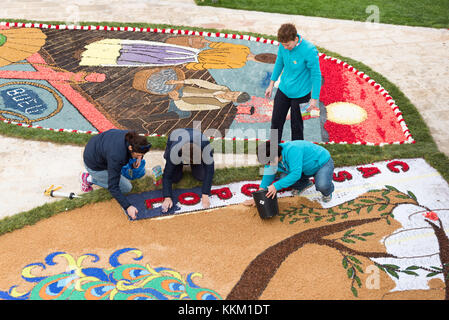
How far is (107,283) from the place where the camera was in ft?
14.0

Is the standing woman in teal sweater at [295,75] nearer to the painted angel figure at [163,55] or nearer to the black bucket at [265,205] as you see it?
the black bucket at [265,205]

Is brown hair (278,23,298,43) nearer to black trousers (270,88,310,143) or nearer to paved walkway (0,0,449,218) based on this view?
black trousers (270,88,310,143)

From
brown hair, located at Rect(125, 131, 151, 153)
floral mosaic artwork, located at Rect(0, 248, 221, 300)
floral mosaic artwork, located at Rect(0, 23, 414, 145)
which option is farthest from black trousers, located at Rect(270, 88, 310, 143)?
floral mosaic artwork, located at Rect(0, 248, 221, 300)

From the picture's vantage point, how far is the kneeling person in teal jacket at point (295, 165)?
186 inches

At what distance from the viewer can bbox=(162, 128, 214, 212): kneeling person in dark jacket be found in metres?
4.93

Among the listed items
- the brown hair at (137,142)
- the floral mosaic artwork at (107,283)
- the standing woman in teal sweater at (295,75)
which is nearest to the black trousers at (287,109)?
the standing woman in teal sweater at (295,75)

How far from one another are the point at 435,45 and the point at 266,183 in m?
6.25

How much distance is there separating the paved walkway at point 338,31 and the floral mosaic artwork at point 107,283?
16.0ft

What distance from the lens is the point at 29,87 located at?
7.37m

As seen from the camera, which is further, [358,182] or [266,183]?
[358,182]

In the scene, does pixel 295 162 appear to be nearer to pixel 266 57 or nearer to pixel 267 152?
pixel 267 152
